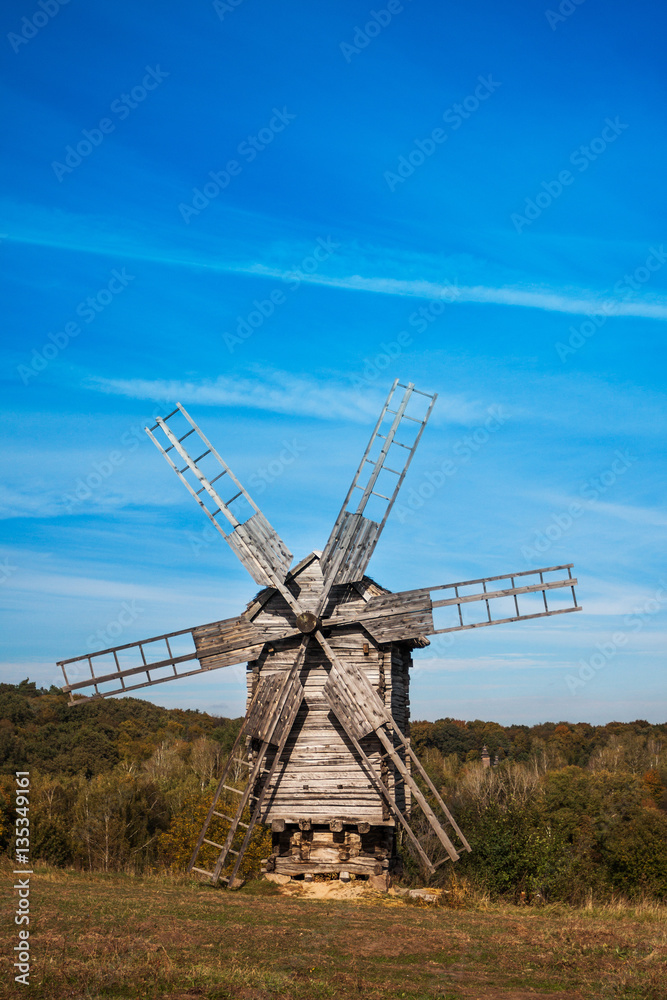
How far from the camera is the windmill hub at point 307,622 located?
20859 mm

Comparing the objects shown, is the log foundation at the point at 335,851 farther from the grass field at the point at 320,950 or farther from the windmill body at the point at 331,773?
the grass field at the point at 320,950

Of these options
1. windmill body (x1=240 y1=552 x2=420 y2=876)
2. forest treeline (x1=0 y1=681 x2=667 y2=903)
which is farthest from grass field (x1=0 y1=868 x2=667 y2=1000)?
forest treeline (x1=0 y1=681 x2=667 y2=903)

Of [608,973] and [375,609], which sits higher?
[375,609]

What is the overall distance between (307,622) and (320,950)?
29.1ft

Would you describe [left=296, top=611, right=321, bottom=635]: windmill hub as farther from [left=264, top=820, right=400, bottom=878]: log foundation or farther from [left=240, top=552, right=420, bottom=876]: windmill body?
[left=264, top=820, right=400, bottom=878]: log foundation

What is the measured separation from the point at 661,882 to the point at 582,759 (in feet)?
204

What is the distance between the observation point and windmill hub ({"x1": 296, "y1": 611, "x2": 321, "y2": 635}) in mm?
20859

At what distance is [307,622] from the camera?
68.6 feet

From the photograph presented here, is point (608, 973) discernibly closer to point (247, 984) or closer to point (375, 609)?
point (247, 984)

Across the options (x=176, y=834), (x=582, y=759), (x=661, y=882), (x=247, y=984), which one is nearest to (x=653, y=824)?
(x=661, y=882)

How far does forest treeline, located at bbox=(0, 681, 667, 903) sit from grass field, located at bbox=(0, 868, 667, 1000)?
4.43 meters

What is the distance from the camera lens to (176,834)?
33969 mm

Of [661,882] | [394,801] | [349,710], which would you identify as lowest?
[661,882]

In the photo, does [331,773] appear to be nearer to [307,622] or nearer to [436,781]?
[307,622]
